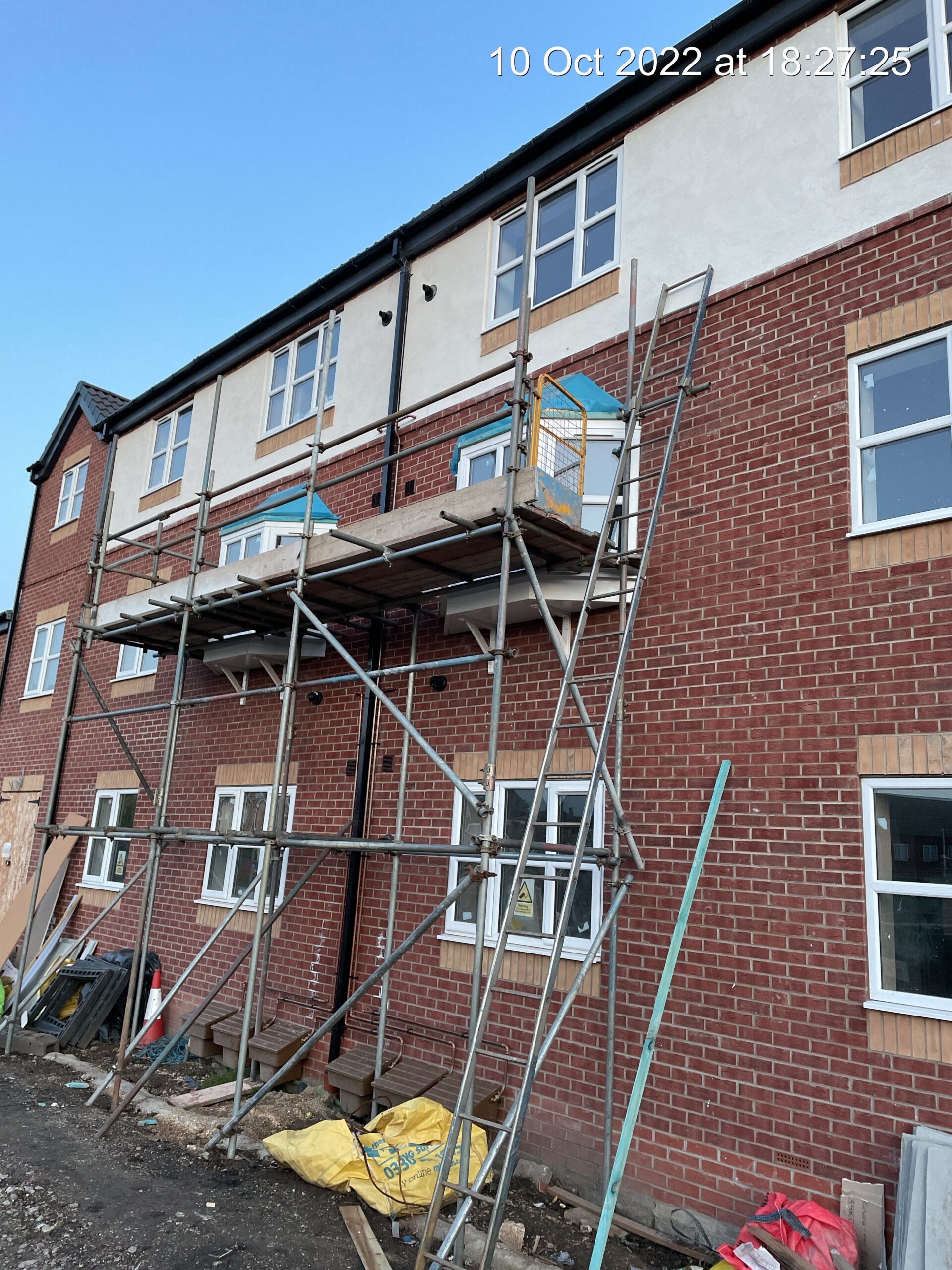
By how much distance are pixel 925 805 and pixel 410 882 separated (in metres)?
4.48

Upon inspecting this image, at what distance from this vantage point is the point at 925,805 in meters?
5.50

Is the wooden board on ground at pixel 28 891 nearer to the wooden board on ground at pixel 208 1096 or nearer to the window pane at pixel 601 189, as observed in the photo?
the wooden board on ground at pixel 208 1096

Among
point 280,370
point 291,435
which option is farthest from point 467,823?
point 280,370

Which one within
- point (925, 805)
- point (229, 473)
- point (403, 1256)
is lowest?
point (403, 1256)

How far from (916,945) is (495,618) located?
390cm

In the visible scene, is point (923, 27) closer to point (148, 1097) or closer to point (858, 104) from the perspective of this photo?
point (858, 104)

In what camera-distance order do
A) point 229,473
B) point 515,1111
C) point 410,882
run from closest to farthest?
point 515,1111 < point 410,882 < point 229,473

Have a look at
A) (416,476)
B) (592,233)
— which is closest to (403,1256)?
(416,476)

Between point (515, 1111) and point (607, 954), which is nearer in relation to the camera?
point (515, 1111)

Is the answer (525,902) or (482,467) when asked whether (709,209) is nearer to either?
(482,467)

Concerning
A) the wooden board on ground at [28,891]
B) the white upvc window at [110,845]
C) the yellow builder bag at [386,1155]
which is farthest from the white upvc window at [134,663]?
the yellow builder bag at [386,1155]

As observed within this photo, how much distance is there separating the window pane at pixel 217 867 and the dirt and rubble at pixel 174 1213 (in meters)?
3.21

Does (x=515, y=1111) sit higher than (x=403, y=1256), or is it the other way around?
(x=515, y=1111)

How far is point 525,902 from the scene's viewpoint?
7434 millimetres
